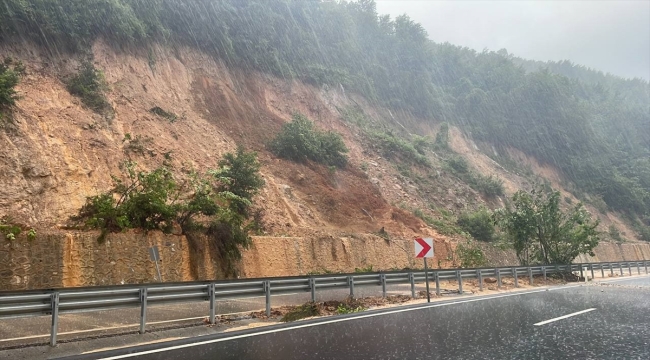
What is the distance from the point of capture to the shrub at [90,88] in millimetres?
24025

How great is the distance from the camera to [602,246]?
46969 mm

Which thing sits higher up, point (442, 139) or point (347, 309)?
point (442, 139)

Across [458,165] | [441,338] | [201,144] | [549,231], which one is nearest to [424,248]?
[441,338]

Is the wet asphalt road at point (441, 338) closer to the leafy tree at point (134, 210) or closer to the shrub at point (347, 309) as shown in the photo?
the shrub at point (347, 309)

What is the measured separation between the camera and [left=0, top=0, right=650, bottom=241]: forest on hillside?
28.8 metres

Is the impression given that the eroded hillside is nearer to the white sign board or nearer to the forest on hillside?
the forest on hillside

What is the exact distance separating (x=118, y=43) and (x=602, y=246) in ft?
162

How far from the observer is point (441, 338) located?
732 cm

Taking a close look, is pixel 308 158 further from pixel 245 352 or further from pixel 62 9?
pixel 245 352

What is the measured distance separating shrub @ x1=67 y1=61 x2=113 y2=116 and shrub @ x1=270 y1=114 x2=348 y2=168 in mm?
12687

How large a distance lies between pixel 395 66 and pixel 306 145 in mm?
32157

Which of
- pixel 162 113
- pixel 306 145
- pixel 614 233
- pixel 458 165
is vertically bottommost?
pixel 614 233

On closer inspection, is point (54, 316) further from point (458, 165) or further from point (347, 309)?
point (458, 165)

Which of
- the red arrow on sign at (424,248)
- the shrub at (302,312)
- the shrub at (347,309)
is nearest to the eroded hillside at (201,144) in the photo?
the shrub at (302,312)
